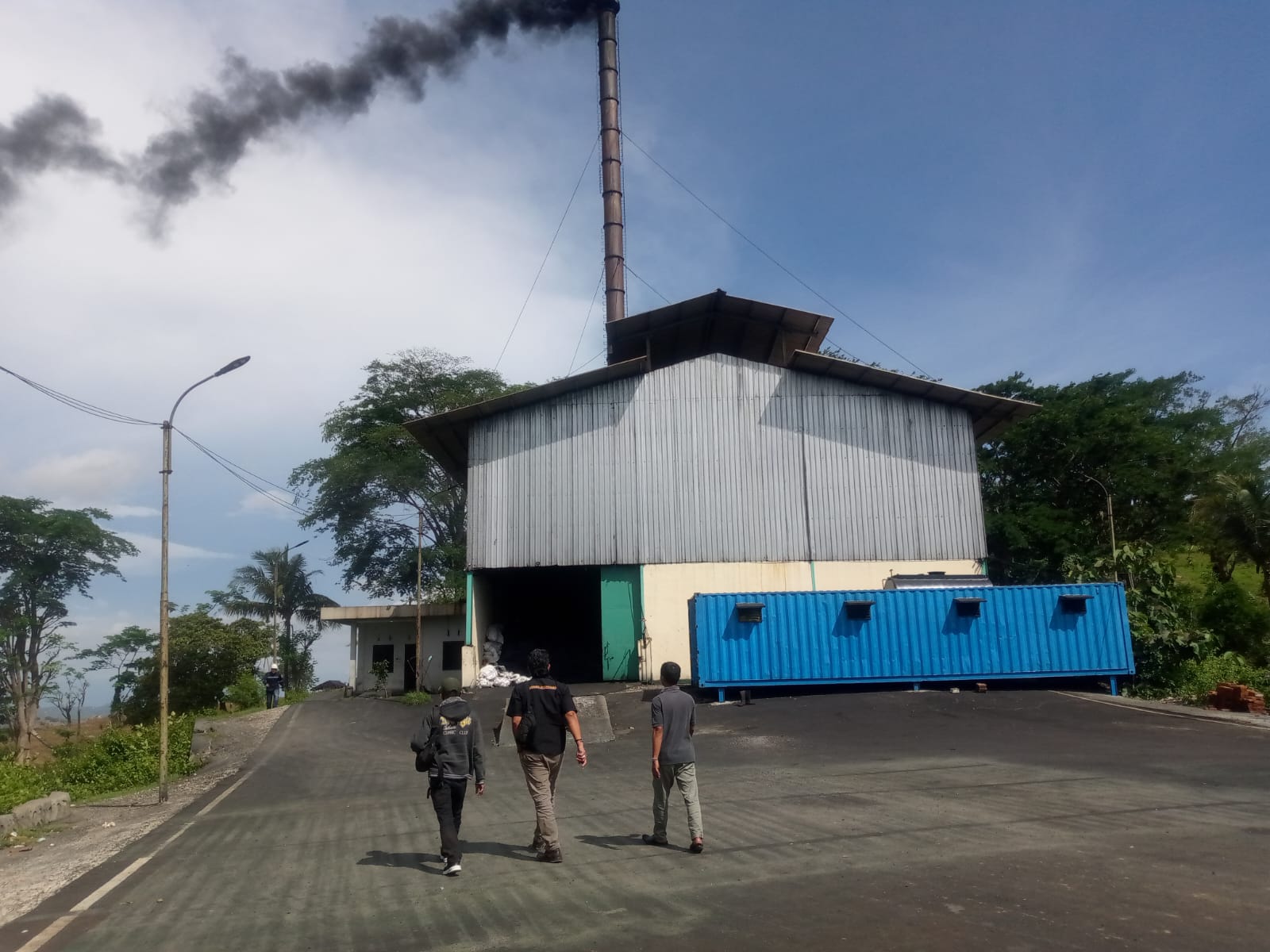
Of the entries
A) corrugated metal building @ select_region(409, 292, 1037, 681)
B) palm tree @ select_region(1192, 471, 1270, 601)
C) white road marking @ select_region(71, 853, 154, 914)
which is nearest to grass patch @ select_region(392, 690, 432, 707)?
corrugated metal building @ select_region(409, 292, 1037, 681)

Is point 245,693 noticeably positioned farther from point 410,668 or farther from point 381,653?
point 410,668

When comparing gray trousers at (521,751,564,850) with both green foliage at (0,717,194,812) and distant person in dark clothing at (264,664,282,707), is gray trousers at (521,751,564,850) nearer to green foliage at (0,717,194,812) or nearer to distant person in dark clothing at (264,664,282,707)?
green foliage at (0,717,194,812)

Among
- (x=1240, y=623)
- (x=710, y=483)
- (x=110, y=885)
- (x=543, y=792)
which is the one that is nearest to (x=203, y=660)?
(x=710, y=483)

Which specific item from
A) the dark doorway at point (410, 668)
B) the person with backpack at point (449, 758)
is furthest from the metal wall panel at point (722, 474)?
the person with backpack at point (449, 758)

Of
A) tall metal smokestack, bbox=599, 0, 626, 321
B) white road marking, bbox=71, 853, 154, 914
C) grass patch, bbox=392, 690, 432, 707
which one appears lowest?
white road marking, bbox=71, 853, 154, 914

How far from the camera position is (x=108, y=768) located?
57.7ft

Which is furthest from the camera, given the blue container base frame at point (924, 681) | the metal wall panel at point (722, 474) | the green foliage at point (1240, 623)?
the green foliage at point (1240, 623)

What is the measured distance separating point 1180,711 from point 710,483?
11532mm

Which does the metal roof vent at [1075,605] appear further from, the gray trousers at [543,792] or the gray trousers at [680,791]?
the gray trousers at [543,792]

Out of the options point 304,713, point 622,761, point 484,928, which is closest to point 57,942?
point 484,928

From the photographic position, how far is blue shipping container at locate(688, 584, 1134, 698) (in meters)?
19.1

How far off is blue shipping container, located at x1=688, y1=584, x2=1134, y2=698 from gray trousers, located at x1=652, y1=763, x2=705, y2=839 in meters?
11.7

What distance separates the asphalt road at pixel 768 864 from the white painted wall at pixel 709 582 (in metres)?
9.62

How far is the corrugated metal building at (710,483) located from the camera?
23.1 m
